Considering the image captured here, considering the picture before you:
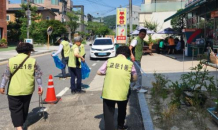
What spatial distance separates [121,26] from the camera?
18.9m

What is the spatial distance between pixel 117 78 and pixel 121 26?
15.5 metres

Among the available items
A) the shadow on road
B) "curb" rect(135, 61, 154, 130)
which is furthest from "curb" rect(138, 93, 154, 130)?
the shadow on road

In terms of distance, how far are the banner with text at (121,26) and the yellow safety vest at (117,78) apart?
1479cm

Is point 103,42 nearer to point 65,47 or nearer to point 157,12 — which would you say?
point 65,47

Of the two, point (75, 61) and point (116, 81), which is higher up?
point (75, 61)

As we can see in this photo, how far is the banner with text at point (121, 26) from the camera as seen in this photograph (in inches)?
729

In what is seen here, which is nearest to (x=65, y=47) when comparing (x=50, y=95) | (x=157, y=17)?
(x=50, y=95)

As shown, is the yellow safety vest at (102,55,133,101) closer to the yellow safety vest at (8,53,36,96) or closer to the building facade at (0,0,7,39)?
the yellow safety vest at (8,53,36,96)

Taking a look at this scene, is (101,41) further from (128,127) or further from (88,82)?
(128,127)

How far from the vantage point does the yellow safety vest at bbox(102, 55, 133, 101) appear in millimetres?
3713

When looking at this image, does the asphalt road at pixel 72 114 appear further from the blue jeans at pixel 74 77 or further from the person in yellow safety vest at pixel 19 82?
the person in yellow safety vest at pixel 19 82

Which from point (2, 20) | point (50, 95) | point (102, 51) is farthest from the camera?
point (2, 20)

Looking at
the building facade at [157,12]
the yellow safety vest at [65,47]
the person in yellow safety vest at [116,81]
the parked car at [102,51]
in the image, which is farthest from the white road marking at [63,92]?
the building facade at [157,12]

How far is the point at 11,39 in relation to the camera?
4306 centimetres
